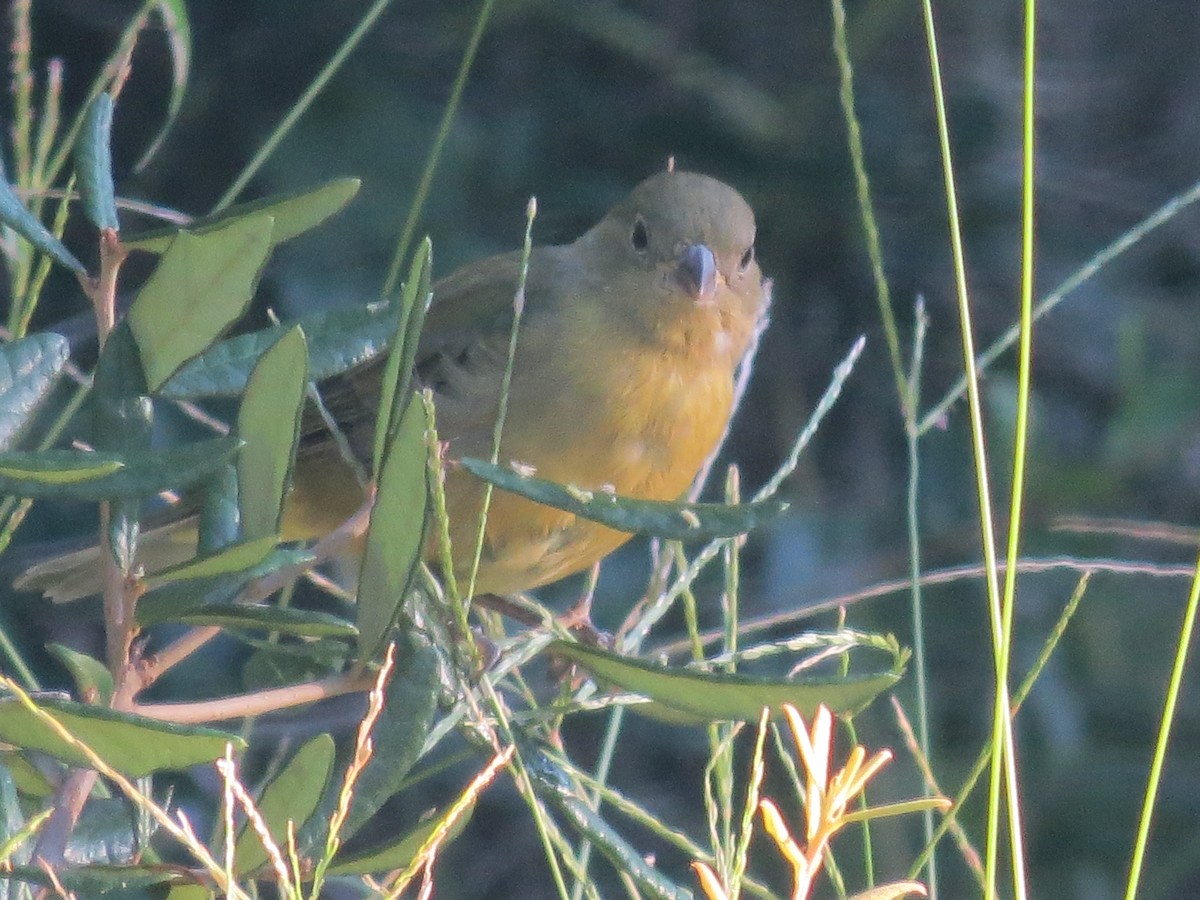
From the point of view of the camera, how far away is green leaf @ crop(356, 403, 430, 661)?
119 cm

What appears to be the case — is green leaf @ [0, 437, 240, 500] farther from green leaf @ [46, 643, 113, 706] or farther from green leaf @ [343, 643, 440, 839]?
green leaf @ [343, 643, 440, 839]

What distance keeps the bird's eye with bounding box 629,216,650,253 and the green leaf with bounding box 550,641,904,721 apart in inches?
55.2

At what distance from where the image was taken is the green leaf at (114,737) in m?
1.11

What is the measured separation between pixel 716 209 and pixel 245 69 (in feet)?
4.25

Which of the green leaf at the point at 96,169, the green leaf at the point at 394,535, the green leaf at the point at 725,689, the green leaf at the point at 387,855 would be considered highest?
the green leaf at the point at 96,169

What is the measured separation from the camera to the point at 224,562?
1188 mm

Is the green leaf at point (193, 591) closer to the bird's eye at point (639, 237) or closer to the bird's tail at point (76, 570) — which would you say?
the bird's tail at point (76, 570)

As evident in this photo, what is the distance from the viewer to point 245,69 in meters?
3.48

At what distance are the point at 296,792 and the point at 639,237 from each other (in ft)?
5.10

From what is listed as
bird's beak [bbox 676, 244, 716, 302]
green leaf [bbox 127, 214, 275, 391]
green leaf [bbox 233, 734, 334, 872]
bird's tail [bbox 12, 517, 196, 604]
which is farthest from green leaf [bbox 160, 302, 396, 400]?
bird's beak [bbox 676, 244, 716, 302]

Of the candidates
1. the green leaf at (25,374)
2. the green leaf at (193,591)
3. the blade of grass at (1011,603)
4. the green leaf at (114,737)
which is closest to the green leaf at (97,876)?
the green leaf at (114,737)

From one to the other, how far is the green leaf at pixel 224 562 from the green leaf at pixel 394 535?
0.27 ft

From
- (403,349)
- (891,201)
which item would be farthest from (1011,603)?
(891,201)

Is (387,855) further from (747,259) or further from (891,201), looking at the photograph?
(891,201)
